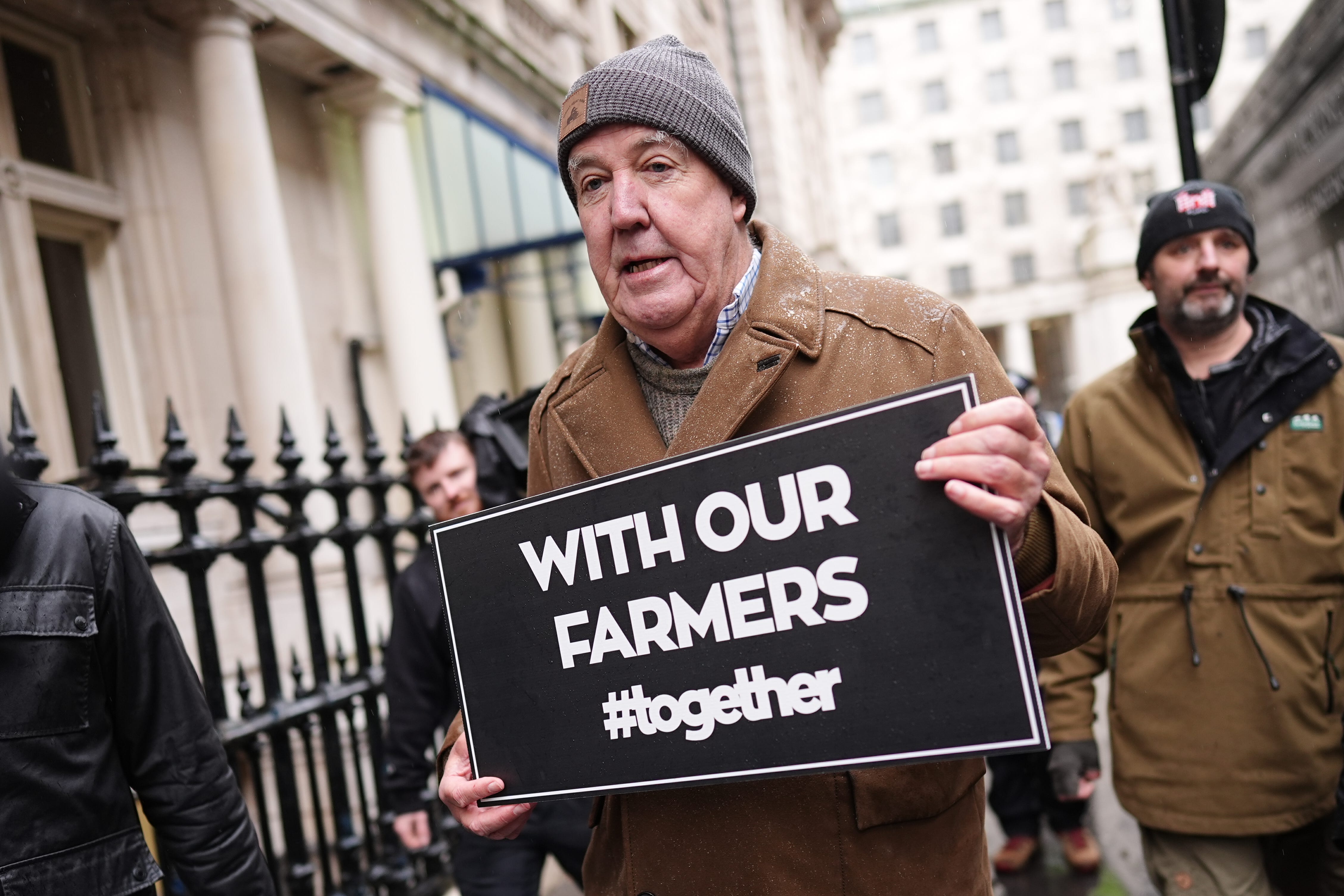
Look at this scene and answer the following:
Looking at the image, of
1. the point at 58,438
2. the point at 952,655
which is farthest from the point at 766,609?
the point at 58,438

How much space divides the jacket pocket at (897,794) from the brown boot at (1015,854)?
11.4ft

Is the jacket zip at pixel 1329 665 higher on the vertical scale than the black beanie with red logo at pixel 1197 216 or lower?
lower

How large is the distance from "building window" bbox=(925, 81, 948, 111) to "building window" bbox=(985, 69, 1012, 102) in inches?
95.3

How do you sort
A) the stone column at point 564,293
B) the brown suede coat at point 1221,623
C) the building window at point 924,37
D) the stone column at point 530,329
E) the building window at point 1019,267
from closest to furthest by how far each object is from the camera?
the brown suede coat at point 1221,623 → the stone column at point 564,293 → the stone column at point 530,329 → the building window at point 1019,267 → the building window at point 924,37

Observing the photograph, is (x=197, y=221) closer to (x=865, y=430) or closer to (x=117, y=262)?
(x=117, y=262)

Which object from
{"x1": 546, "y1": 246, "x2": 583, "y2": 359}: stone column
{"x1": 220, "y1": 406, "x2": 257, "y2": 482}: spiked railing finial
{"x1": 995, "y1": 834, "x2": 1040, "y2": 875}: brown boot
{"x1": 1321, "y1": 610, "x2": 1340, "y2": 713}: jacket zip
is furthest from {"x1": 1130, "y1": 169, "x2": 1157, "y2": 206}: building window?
{"x1": 220, "y1": 406, "x2": 257, "y2": 482}: spiked railing finial

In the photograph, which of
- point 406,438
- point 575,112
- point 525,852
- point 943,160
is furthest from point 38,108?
point 943,160

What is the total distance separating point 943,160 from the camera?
196ft

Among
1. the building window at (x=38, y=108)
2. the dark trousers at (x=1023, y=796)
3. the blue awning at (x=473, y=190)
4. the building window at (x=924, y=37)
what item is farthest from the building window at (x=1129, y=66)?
the dark trousers at (x=1023, y=796)

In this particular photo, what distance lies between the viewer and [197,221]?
27.2 ft

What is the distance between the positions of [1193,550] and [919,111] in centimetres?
6313

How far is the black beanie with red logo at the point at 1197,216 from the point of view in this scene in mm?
3105

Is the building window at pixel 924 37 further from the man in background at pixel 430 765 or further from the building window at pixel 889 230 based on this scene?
the man in background at pixel 430 765

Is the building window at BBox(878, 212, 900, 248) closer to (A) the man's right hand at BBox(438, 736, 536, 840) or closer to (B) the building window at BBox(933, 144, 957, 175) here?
(B) the building window at BBox(933, 144, 957, 175)
